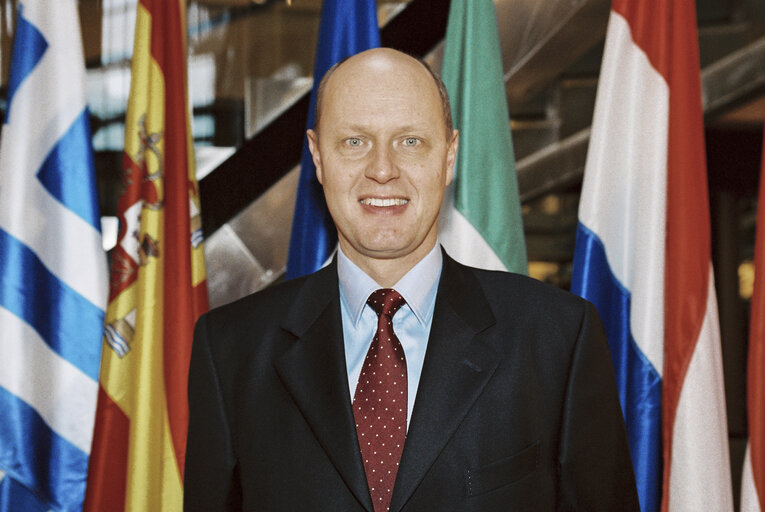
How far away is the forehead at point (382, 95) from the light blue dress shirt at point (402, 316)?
0.77ft

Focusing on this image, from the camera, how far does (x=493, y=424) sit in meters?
1.15

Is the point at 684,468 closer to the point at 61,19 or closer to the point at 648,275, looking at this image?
the point at 648,275

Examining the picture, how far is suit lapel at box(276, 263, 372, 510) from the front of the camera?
3.61 feet

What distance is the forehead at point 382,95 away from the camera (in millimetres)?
1205

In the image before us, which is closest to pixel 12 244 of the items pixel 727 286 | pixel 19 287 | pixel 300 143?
pixel 19 287

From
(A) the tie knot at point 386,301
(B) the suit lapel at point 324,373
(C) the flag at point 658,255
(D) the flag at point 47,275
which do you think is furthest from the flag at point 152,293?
(C) the flag at point 658,255

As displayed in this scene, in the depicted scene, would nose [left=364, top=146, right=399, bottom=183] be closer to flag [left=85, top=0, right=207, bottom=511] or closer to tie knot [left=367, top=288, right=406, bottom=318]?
tie knot [left=367, top=288, right=406, bottom=318]

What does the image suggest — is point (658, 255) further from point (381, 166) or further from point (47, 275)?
point (47, 275)

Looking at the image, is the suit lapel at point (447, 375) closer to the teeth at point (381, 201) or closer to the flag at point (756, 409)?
the teeth at point (381, 201)

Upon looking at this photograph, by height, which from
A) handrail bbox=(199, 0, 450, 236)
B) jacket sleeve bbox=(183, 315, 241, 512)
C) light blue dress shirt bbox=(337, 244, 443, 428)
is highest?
handrail bbox=(199, 0, 450, 236)

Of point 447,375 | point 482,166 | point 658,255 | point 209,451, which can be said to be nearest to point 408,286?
point 447,375

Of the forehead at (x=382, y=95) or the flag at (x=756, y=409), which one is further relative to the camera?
the flag at (x=756, y=409)

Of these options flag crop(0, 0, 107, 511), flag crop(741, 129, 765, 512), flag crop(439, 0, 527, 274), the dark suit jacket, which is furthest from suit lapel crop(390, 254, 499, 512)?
flag crop(0, 0, 107, 511)

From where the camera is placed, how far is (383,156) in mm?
1196
